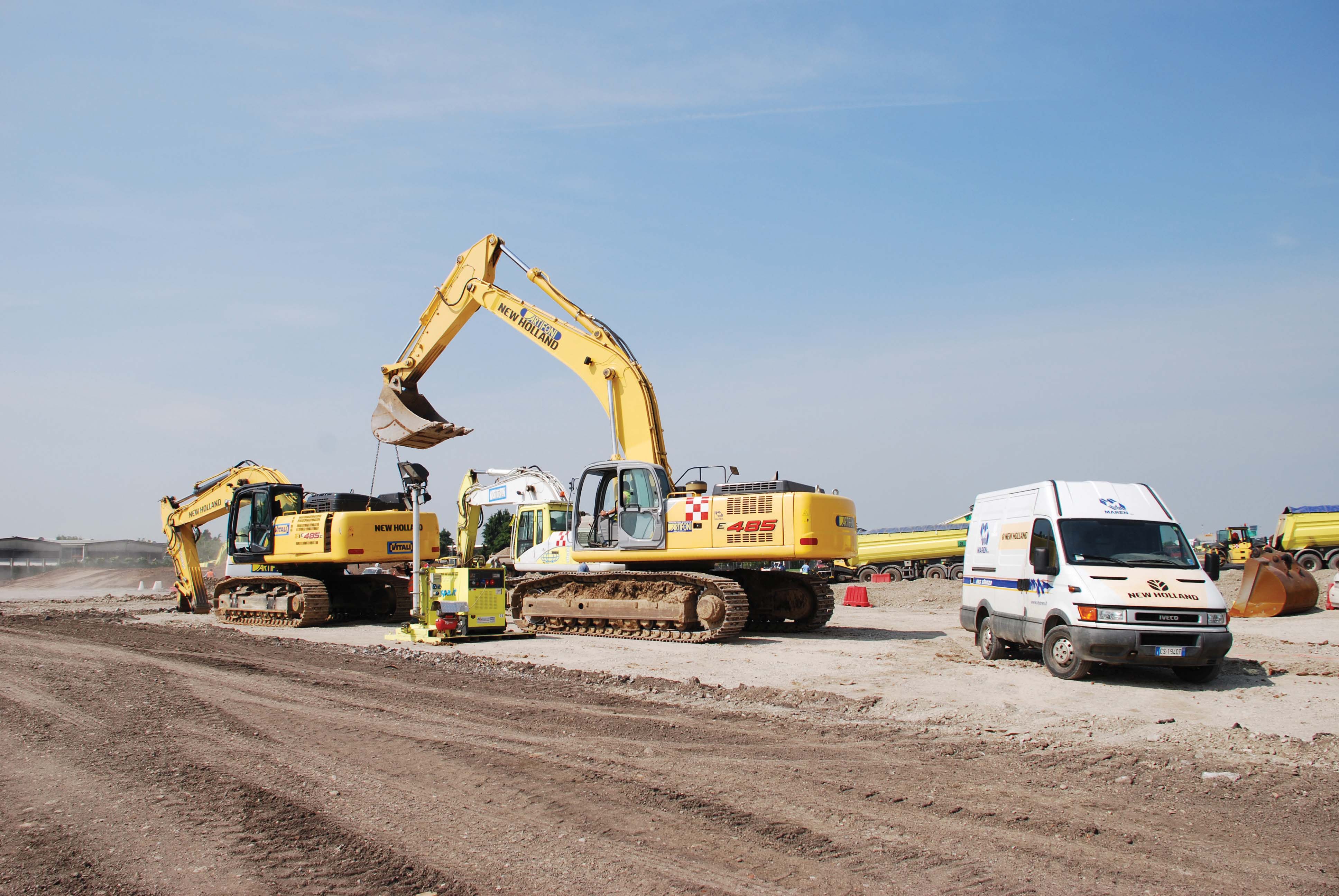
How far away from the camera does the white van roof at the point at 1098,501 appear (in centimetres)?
1084

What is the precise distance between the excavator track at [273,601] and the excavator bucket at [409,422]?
355 centimetres

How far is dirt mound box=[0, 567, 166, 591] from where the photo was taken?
4356 cm

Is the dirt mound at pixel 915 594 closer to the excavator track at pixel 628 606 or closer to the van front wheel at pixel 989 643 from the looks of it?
the excavator track at pixel 628 606

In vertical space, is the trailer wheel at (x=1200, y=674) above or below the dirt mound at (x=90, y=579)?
above

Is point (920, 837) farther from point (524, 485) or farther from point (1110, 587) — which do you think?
point (524, 485)

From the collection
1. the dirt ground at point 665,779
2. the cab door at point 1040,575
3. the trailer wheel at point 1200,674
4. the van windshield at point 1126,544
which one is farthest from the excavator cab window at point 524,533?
the trailer wheel at point 1200,674

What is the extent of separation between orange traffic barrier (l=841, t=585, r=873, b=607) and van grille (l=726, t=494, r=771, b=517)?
13083mm

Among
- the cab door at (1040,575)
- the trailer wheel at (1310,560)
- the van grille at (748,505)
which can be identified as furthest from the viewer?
the trailer wheel at (1310,560)

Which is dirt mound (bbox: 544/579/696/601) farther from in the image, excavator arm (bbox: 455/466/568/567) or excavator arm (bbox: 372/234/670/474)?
excavator arm (bbox: 455/466/568/567)

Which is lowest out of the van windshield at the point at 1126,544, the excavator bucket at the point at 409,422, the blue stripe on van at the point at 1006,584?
the blue stripe on van at the point at 1006,584

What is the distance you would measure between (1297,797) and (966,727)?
8.67 feet

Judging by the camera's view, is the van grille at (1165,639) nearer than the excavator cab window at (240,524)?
Yes

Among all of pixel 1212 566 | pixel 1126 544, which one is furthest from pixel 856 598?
pixel 1126 544

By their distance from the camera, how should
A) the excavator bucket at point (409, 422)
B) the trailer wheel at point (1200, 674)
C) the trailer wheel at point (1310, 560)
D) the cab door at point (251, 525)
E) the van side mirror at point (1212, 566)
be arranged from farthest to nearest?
1. the trailer wheel at point (1310, 560)
2. the cab door at point (251, 525)
3. the excavator bucket at point (409, 422)
4. the van side mirror at point (1212, 566)
5. the trailer wheel at point (1200, 674)
